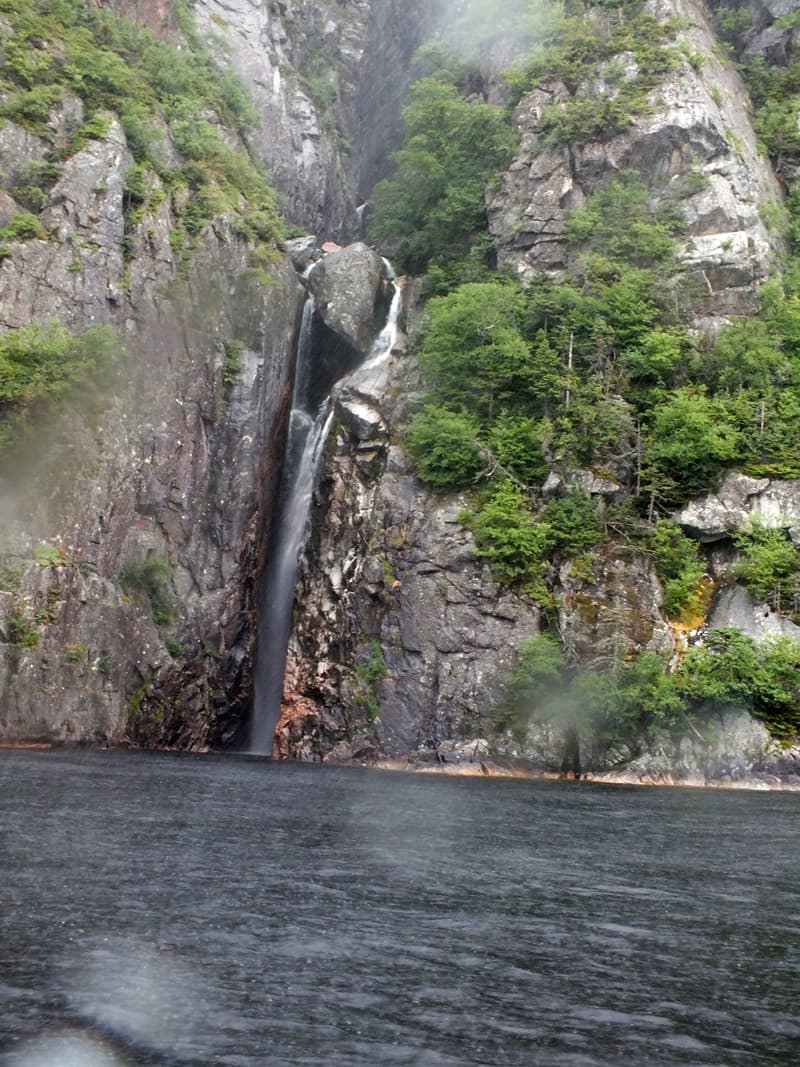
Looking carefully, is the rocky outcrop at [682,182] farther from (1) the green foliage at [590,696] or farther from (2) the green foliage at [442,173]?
(1) the green foliage at [590,696]

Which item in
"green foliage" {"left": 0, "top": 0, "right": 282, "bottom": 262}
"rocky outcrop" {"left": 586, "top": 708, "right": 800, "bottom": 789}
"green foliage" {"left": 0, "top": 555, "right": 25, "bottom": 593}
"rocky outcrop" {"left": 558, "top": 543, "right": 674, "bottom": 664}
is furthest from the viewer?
"green foliage" {"left": 0, "top": 0, "right": 282, "bottom": 262}

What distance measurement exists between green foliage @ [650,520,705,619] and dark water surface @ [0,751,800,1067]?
15.9 m

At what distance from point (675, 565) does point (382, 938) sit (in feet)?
89.2

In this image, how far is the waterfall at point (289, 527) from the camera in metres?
41.2

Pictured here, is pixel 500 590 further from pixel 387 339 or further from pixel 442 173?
pixel 442 173

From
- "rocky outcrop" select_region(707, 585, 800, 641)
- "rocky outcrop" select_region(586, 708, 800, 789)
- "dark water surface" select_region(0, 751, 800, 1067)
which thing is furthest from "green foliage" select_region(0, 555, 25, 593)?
"rocky outcrop" select_region(707, 585, 800, 641)

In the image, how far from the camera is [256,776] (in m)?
26.9

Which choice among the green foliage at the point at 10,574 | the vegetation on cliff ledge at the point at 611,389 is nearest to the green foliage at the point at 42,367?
the green foliage at the point at 10,574

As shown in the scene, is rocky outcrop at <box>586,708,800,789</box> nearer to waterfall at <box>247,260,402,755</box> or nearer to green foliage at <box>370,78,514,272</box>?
waterfall at <box>247,260,402,755</box>

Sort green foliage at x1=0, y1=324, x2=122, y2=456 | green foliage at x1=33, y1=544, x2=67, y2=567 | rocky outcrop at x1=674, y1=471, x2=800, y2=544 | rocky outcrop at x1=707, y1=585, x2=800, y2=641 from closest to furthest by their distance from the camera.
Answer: rocky outcrop at x1=707, y1=585, x2=800, y2=641 < green foliage at x1=33, y1=544, x2=67, y2=567 < rocky outcrop at x1=674, y1=471, x2=800, y2=544 < green foliage at x1=0, y1=324, x2=122, y2=456

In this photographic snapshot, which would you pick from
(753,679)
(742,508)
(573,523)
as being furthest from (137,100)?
(753,679)

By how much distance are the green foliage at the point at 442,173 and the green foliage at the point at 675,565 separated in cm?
2135

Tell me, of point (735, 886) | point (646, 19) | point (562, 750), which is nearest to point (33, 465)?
point (562, 750)

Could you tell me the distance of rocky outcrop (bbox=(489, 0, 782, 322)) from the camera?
142ft
